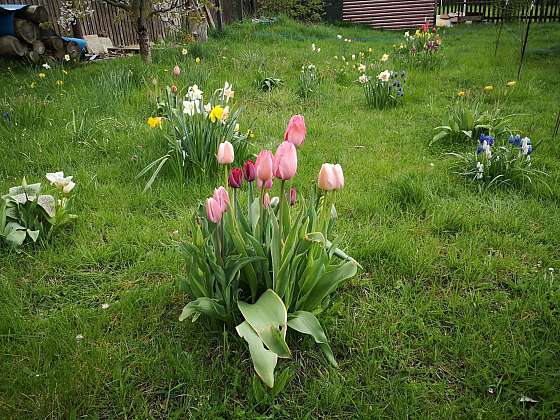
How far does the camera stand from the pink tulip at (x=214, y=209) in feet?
4.85

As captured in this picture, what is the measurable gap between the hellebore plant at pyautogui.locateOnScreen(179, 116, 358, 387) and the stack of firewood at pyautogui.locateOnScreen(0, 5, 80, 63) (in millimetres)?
6177

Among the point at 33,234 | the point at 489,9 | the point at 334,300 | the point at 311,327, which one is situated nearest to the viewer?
the point at 311,327

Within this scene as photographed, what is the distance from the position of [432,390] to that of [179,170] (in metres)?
2.04

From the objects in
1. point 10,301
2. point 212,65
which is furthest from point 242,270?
point 212,65

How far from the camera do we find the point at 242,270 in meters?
1.77

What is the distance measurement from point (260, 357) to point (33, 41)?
23.4 feet

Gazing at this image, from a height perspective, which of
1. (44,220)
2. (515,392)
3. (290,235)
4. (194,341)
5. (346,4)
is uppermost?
(346,4)

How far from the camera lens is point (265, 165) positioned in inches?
57.4

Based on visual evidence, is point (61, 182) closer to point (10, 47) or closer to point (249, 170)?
point (249, 170)

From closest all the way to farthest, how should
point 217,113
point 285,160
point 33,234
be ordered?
point 285,160 → point 33,234 → point 217,113

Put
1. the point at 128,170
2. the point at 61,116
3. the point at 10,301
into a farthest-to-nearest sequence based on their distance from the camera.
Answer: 1. the point at 61,116
2. the point at 128,170
3. the point at 10,301

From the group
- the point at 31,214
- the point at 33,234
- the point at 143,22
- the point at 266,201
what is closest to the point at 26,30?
the point at 143,22

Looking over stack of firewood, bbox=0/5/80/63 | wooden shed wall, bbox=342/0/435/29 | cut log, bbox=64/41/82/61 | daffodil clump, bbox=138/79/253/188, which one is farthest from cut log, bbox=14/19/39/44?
→ wooden shed wall, bbox=342/0/435/29

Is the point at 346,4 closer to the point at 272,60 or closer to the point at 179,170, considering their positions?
the point at 272,60
